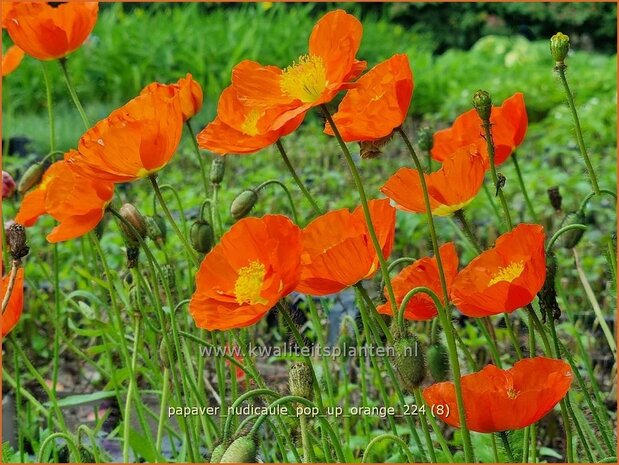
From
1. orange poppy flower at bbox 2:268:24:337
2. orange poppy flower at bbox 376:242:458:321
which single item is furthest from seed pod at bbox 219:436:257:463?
orange poppy flower at bbox 2:268:24:337

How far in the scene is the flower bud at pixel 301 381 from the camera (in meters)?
0.80

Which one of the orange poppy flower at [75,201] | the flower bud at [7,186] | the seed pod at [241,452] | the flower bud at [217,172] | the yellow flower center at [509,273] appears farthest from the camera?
the flower bud at [7,186]

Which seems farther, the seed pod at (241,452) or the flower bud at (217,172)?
the flower bud at (217,172)

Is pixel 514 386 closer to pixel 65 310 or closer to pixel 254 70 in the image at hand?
pixel 254 70

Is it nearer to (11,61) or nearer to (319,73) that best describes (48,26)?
(11,61)

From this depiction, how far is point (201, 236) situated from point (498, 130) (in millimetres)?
336

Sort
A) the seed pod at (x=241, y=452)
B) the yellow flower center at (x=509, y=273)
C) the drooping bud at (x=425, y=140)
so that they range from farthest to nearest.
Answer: the drooping bud at (x=425, y=140) < the yellow flower center at (x=509, y=273) < the seed pod at (x=241, y=452)

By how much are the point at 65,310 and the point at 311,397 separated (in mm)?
880

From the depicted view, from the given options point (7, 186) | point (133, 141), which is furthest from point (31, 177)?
point (133, 141)

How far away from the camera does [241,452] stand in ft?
2.32

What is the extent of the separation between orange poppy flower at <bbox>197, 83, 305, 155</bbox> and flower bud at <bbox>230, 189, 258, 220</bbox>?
139 millimetres

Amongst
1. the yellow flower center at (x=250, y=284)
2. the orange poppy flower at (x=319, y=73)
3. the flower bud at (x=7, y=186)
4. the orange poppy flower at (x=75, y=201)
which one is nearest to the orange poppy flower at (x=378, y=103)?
the orange poppy flower at (x=319, y=73)

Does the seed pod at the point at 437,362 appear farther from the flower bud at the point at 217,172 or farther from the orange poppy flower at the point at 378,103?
the flower bud at the point at 217,172

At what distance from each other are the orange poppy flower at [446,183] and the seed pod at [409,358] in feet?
0.44
